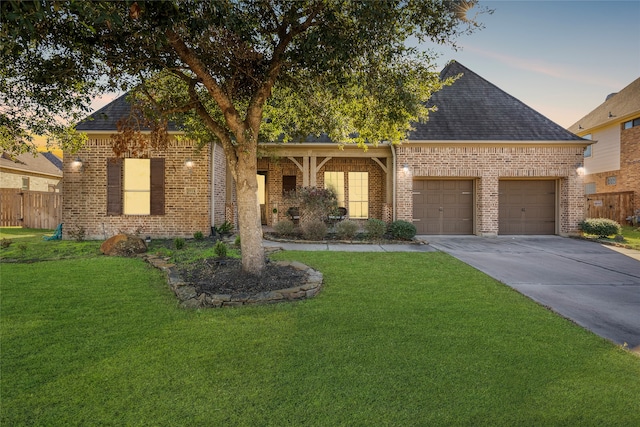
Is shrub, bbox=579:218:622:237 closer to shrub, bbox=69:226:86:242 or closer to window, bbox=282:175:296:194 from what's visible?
window, bbox=282:175:296:194

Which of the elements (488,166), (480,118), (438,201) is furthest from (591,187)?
(438,201)

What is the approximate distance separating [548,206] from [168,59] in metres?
13.7

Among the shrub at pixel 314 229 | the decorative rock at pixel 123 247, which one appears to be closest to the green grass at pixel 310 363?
the decorative rock at pixel 123 247

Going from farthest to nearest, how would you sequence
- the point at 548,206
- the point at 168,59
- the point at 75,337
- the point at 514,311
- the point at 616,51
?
the point at 548,206 → the point at 616,51 → the point at 168,59 → the point at 514,311 → the point at 75,337

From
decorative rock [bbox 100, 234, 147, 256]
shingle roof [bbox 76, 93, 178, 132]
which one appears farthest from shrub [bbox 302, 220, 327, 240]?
shingle roof [bbox 76, 93, 178, 132]

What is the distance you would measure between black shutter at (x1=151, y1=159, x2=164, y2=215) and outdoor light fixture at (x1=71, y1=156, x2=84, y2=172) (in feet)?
7.17

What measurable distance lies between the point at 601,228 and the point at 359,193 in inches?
343

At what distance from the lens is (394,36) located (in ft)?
17.7

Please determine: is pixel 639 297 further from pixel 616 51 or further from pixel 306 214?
pixel 616 51

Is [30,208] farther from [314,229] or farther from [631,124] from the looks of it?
[631,124]

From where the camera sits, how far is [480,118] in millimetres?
13383

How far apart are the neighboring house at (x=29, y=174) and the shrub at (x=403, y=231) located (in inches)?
744

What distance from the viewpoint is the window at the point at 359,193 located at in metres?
15.2

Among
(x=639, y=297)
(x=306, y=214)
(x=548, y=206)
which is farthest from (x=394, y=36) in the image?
(x=548, y=206)
